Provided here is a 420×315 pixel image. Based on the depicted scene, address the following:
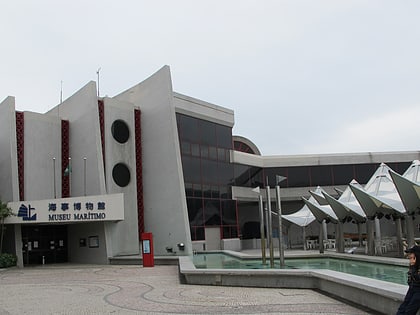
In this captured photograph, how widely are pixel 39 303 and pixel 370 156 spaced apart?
34.5 m

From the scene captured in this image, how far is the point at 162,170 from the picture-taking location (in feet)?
95.9

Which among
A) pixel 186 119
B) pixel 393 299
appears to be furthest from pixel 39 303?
pixel 186 119

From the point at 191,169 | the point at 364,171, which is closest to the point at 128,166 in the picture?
the point at 191,169

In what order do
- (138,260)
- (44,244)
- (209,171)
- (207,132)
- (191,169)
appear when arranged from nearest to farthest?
(138,260), (44,244), (191,169), (209,171), (207,132)

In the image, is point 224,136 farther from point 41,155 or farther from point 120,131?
point 41,155

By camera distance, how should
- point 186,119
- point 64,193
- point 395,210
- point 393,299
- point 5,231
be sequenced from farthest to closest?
1. point 186,119
2. point 64,193
3. point 5,231
4. point 395,210
5. point 393,299

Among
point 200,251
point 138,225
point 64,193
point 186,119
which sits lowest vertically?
point 200,251

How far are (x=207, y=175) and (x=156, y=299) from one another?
21961 millimetres

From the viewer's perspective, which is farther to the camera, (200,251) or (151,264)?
(200,251)

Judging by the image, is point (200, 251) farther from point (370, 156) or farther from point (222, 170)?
point (370, 156)

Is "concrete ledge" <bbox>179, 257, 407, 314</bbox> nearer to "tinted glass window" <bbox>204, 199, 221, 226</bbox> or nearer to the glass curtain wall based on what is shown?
the glass curtain wall

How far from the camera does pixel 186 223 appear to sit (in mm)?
27922

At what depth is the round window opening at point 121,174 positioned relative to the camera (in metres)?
28.4

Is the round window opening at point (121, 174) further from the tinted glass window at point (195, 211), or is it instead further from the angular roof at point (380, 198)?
the angular roof at point (380, 198)
